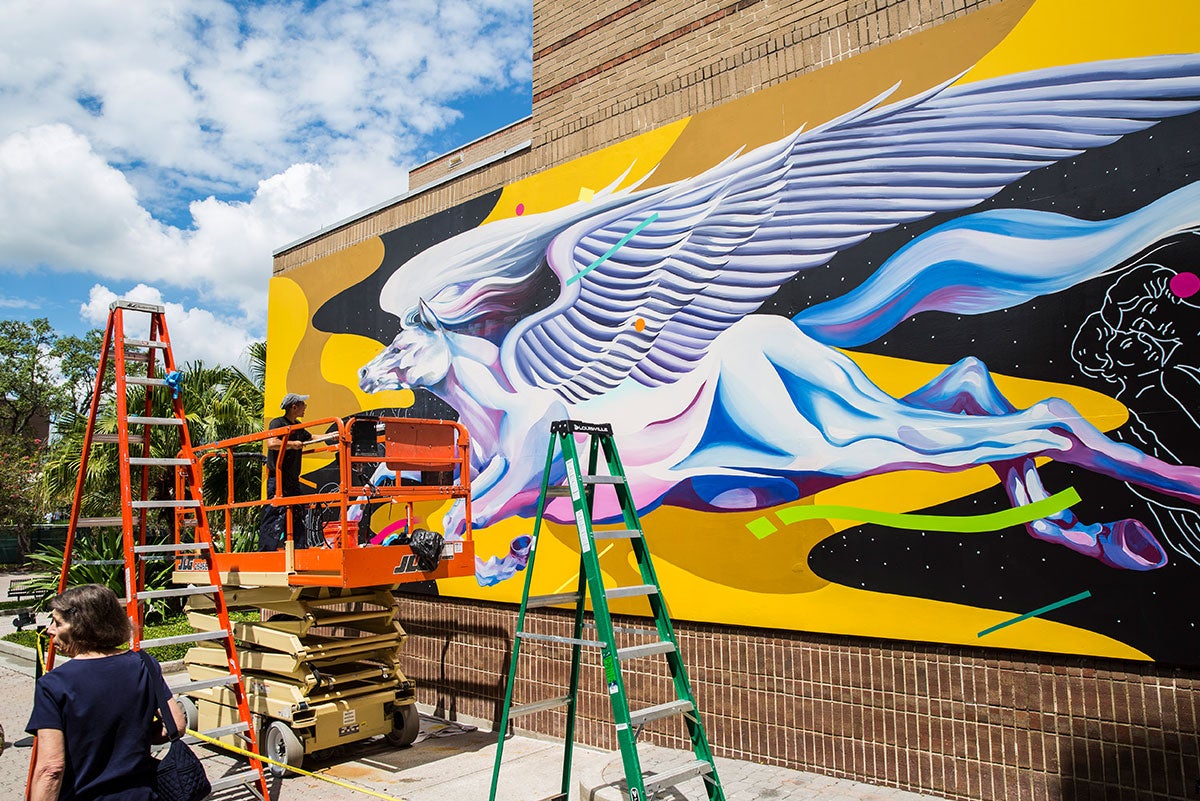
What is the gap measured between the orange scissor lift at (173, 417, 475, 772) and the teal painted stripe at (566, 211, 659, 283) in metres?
2.00

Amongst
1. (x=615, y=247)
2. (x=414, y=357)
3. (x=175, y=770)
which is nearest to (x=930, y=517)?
(x=615, y=247)

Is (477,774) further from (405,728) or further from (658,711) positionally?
(658,711)

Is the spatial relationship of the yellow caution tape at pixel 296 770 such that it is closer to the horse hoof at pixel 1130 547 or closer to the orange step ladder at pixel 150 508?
the orange step ladder at pixel 150 508

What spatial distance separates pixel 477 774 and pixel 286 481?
3137 mm

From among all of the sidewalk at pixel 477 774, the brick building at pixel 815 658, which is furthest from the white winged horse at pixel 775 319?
the sidewalk at pixel 477 774

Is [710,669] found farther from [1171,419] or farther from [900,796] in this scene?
[1171,419]

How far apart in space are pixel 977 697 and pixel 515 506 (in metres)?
4.65

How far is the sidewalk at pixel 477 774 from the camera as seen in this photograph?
5.77 meters

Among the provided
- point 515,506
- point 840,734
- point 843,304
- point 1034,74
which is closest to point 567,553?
point 515,506

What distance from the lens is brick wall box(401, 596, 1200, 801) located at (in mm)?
4879

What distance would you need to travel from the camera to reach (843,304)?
6.35 meters

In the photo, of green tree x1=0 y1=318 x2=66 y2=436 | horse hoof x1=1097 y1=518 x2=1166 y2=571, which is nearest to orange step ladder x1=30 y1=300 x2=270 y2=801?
horse hoof x1=1097 y1=518 x2=1166 y2=571

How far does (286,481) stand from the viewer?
297 inches

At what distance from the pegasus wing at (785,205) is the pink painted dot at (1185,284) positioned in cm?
102
